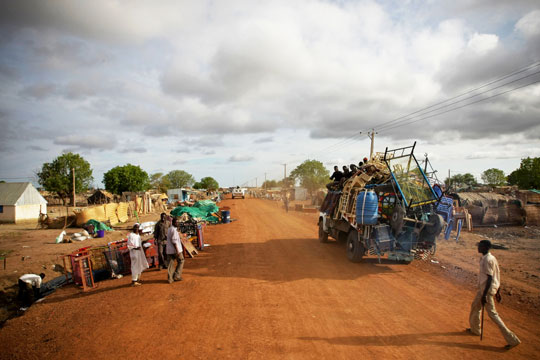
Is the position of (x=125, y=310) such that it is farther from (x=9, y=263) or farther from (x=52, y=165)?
(x=52, y=165)

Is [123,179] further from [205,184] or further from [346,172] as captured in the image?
[205,184]

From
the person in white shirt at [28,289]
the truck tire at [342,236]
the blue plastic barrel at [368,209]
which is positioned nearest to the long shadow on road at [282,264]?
the truck tire at [342,236]

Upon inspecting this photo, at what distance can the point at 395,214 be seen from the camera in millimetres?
8438

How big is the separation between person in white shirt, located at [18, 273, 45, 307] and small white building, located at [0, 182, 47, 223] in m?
25.6

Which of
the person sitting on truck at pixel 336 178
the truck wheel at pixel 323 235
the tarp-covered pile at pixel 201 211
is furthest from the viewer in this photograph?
the tarp-covered pile at pixel 201 211

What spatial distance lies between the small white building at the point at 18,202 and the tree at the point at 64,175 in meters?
13.2

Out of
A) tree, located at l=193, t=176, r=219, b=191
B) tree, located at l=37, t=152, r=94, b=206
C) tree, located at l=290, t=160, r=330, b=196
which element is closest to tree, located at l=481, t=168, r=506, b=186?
tree, located at l=290, t=160, r=330, b=196

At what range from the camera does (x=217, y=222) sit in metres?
21.5

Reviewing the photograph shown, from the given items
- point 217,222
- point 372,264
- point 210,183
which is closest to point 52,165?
point 217,222

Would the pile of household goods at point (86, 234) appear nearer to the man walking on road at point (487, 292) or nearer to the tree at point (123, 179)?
the man walking on road at point (487, 292)

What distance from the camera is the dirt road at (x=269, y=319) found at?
464cm

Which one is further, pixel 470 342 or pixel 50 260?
pixel 50 260

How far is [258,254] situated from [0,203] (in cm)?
3326

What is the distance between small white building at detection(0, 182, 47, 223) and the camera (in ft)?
98.5
